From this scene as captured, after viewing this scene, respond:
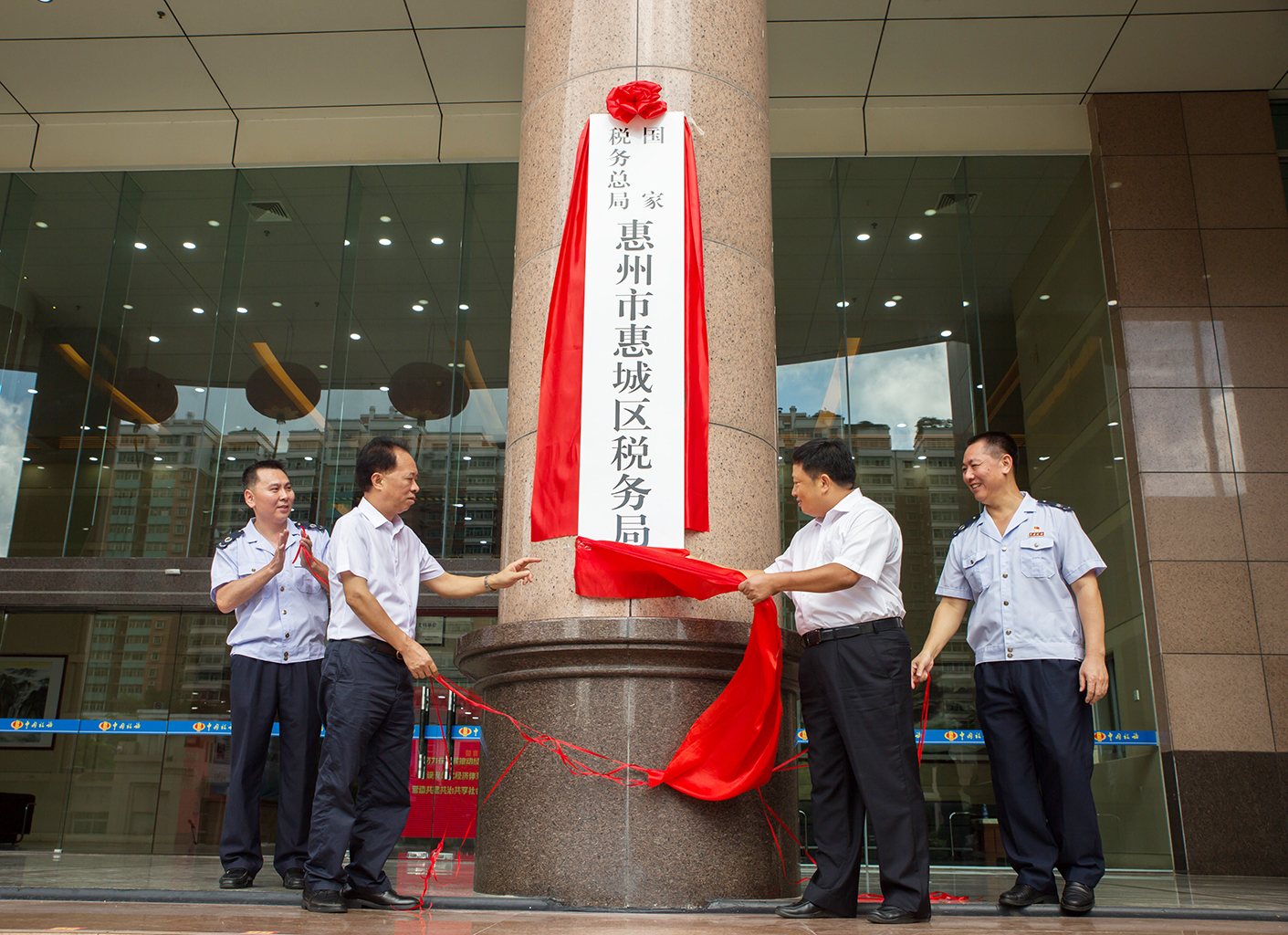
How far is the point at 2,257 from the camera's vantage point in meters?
9.74

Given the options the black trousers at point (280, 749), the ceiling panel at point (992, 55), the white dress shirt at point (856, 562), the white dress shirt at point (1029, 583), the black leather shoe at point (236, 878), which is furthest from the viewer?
the ceiling panel at point (992, 55)

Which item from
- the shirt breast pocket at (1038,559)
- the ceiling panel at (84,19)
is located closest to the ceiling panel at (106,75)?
the ceiling panel at (84,19)

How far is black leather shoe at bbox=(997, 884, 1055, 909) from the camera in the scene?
3.31 meters

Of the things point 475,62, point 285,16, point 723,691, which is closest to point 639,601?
point 723,691

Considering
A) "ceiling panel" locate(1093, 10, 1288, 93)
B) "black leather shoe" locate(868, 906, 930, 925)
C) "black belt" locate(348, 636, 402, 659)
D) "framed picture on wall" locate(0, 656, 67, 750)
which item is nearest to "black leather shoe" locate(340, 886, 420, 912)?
"black belt" locate(348, 636, 402, 659)

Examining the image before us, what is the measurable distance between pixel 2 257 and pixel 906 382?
344 inches

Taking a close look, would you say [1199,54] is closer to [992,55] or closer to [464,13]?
[992,55]

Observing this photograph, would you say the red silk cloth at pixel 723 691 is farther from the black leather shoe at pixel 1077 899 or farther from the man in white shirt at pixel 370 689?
the black leather shoe at pixel 1077 899

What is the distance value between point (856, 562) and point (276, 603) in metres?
2.46

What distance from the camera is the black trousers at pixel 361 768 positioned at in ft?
9.98

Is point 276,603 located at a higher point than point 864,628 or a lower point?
higher

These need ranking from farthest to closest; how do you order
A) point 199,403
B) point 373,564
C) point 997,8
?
point 199,403 < point 997,8 < point 373,564

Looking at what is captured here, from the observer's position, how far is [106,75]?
8.62 meters

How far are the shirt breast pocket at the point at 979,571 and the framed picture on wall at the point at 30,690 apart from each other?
788cm
